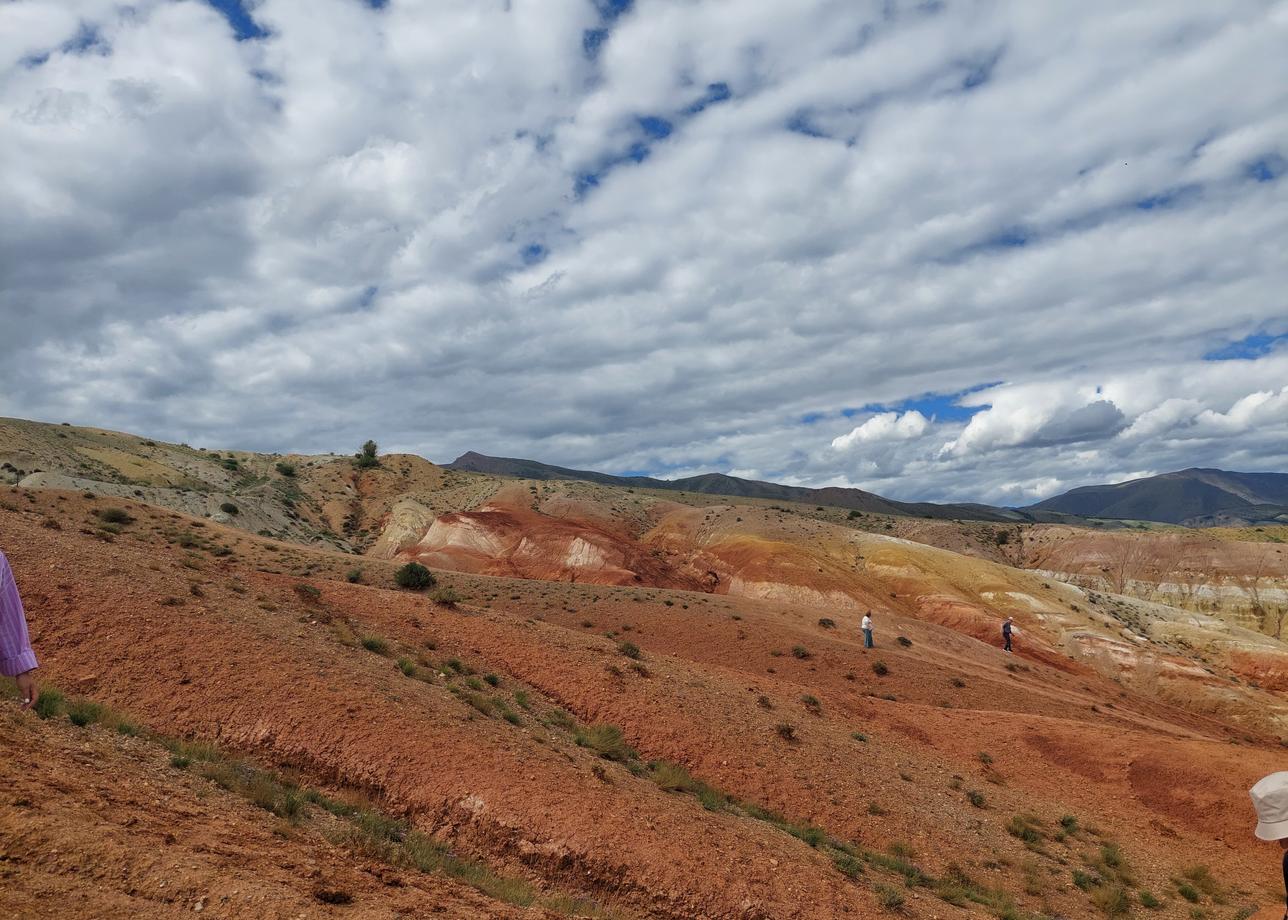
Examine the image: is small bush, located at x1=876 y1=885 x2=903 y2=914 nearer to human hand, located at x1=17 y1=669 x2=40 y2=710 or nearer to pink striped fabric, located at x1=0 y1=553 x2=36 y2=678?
human hand, located at x1=17 y1=669 x2=40 y2=710

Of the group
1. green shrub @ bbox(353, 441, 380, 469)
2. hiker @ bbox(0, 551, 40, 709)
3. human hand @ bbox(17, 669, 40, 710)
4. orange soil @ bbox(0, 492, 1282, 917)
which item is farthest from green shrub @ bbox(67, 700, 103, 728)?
green shrub @ bbox(353, 441, 380, 469)

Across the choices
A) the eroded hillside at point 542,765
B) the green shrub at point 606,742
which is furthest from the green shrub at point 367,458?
the green shrub at point 606,742

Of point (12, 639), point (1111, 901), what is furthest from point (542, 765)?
point (1111, 901)

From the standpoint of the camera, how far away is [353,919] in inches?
235

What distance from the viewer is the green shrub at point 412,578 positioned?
A: 32.5 metres

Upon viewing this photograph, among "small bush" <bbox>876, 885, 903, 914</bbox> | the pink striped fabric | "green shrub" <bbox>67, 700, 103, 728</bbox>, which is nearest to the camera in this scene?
the pink striped fabric

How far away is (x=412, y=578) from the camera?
107 ft

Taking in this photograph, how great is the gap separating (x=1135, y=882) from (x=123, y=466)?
83.9 m

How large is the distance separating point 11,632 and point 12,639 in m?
0.07

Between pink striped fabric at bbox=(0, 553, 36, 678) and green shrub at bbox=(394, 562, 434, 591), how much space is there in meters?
27.8

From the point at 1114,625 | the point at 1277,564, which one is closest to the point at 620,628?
the point at 1114,625

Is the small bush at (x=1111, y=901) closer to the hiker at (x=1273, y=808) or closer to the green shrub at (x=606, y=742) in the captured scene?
the green shrub at (x=606, y=742)

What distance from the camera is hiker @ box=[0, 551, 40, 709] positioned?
212 inches

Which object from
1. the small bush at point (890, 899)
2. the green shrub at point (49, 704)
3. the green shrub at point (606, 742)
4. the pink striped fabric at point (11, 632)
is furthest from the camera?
the green shrub at point (606, 742)
